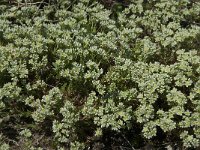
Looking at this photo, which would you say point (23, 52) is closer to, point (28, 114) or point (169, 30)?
point (28, 114)

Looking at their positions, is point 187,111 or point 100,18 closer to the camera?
point 187,111

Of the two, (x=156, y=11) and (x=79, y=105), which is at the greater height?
(x=156, y=11)

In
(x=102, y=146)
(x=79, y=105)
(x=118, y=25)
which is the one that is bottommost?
(x=102, y=146)

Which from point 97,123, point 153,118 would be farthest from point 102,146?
point 153,118

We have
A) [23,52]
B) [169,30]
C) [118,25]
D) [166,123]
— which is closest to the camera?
[166,123]

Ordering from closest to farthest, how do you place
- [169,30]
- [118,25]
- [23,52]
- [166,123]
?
[166,123] → [23,52] → [169,30] → [118,25]

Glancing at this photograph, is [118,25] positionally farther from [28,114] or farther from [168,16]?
[28,114]
